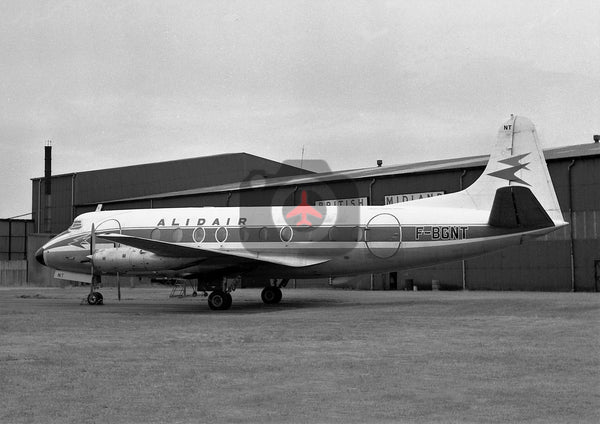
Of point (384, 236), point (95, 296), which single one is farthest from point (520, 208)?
point (95, 296)

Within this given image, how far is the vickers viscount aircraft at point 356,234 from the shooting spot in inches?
872

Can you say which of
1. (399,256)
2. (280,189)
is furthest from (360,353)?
(280,189)

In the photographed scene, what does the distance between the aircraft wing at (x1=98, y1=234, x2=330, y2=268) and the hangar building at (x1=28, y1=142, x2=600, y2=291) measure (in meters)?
17.7

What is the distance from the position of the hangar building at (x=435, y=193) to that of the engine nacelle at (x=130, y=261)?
21.7 metres

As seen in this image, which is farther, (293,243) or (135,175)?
(135,175)

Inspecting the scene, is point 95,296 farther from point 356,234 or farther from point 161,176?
point 161,176

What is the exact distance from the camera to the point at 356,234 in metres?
23.9

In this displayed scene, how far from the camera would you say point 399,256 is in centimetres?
2348

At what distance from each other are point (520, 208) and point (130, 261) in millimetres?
13534

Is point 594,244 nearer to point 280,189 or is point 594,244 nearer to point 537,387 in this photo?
point 280,189

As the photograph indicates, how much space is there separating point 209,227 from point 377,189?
1998 centimetres

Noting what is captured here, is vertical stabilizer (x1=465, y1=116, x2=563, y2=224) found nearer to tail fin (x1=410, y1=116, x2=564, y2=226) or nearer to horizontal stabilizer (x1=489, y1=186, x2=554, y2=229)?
tail fin (x1=410, y1=116, x2=564, y2=226)

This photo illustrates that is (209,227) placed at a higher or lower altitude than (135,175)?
lower

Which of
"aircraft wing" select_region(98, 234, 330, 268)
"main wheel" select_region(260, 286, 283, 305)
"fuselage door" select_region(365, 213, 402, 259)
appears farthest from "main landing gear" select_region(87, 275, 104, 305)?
"fuselage door" select_region(365, 213, 402, 259)
